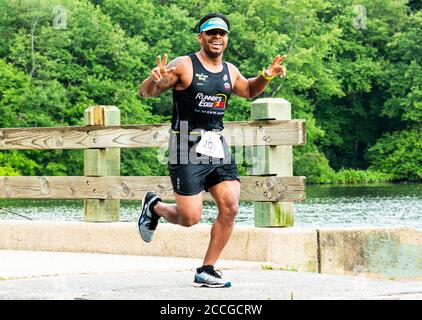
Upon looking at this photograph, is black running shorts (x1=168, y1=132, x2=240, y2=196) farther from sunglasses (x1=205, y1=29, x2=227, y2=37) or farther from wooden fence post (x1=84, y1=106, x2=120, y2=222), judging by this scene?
wooden fence post (x1=84, y1=106, x2=120, y2=222)

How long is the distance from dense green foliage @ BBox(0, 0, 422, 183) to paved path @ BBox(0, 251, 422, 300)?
1579 inches

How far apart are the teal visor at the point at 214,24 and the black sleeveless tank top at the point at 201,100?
0.22m

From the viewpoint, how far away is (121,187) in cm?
1074

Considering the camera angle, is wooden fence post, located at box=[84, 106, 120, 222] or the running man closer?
the running man

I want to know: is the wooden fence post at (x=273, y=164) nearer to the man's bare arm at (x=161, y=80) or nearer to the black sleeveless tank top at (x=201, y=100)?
the black sleeveless tank top at (x=201, y=100)

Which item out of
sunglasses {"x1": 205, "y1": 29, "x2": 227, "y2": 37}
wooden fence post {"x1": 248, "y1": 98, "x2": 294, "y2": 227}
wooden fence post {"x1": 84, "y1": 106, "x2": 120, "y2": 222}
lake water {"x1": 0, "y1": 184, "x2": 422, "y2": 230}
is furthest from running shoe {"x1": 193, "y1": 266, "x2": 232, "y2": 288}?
lake water {"x1": 0, "y1": 184, "x2": 422, "y2": 230}

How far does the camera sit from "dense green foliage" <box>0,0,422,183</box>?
177 ft

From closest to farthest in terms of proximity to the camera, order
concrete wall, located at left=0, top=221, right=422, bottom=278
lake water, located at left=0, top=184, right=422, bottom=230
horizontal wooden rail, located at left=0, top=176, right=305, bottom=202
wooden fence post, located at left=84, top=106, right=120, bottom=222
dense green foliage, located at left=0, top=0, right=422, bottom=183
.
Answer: concrete wall, located at left=0, top=221, right=422, bottom=278 → horizontal wooden rail, located at left=0, top=176, right=305, bottom=202 → wooden fence post, located at left=84, top=106, right=120, bottom=222 → lake water, located at left=0, top=184, right=422, bottom=230 → dense green foliage, located at left=0, top=0, right=422, bottom=183

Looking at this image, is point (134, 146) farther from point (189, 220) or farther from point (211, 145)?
point (211, 145)

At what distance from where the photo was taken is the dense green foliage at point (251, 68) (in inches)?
2122

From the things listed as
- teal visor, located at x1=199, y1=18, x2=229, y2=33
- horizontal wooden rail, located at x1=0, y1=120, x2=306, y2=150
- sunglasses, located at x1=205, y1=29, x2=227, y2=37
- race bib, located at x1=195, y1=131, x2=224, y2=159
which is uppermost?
teal visor, located at x1=199, y1=18, x2=229, y2=33

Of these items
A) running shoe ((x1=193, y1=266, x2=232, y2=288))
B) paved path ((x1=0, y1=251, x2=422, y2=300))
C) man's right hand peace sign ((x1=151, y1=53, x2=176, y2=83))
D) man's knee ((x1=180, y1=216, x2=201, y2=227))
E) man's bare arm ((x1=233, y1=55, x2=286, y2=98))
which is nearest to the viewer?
paved path ((x1=0, y1=251, x2=422, y2=300))

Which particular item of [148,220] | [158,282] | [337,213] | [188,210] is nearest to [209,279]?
[158,282]
